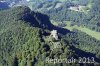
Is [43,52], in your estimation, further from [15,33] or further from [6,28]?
[6,28]

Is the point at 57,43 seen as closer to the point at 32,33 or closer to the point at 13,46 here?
the point at 32,33

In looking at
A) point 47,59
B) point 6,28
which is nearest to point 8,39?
point 6,28

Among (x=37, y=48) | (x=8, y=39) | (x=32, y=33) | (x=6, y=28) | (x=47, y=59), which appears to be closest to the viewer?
(x=47, y=59)

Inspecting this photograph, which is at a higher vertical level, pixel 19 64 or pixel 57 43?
pixel 57 43

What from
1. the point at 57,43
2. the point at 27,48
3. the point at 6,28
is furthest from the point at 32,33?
the point at 6,28

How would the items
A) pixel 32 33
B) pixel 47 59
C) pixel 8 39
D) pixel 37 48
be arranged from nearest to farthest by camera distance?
pixel 47 59 < pixel 37 48 < pixel 32 33 < pixel 8 39

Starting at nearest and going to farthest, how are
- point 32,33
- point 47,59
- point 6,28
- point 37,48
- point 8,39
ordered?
1. point 47,59
2. point 37,48
3. point 32,33
4. point 8,39
5. point 6,28

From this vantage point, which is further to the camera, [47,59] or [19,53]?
[19,53]

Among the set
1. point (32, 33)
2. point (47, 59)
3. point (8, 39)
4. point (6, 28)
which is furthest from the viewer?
point (6, 28)

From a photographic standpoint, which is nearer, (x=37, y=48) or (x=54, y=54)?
(x=54, y=54)
